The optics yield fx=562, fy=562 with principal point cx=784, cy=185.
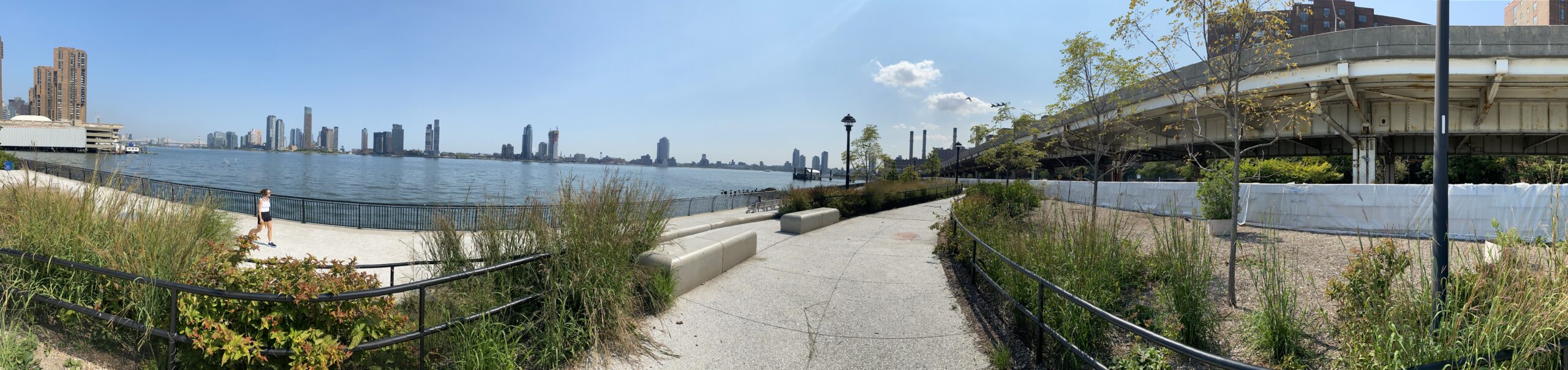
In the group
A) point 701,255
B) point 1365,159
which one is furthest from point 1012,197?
point 1365,159

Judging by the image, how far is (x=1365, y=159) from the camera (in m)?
18.7

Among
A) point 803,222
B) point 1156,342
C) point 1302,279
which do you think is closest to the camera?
point 1156,342

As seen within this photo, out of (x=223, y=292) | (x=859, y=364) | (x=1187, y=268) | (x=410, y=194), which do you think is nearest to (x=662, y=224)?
(x=859, y=364)

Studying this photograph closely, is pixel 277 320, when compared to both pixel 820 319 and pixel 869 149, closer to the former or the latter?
pixel 820 319

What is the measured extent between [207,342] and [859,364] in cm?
423

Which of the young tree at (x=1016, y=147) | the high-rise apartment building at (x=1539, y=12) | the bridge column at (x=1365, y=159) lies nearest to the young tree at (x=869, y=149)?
the young tree at (x=1016, y=147)

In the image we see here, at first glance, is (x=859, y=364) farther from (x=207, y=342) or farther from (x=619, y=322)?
(x=207, y=342)

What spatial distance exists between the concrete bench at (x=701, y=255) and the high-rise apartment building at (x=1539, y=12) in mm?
116700

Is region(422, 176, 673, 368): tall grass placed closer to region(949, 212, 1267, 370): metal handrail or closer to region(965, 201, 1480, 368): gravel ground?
region(949, 212, 1267, 370): metal handrail

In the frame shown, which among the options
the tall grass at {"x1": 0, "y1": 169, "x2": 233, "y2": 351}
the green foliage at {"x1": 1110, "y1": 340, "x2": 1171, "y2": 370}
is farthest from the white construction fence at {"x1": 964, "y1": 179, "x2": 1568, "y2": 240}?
the tall grass at {"x1": 0, "y1": 169, "x2": 233, "y2": 351}

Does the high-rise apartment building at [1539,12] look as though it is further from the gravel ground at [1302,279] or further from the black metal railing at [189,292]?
the black metal railing at [189,292]

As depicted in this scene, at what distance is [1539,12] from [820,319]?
132449 mm

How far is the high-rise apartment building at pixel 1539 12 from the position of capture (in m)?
77.1

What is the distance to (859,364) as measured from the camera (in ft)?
15.3
